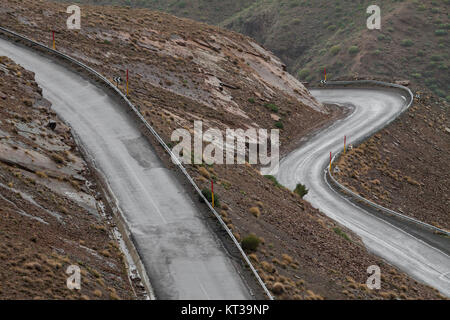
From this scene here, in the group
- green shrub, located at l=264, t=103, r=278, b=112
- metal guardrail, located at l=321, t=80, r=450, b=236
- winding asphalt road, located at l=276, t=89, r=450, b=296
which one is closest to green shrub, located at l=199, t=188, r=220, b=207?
winding asphalt road, located at l=276, t=89, r=450, b=296

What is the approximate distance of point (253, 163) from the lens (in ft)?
121

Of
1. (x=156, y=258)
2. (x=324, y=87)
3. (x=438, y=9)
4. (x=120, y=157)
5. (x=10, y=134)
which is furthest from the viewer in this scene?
(x=438, y=9)

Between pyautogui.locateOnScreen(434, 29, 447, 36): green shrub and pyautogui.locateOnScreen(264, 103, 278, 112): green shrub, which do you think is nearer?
pyautogui.locateOnScreen(264, 103, 278, 112): green shrub

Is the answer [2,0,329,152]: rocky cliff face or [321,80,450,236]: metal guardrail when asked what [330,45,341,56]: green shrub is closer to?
[321,80,450,236]: metal guardrail

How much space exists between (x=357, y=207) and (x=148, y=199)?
15.9 m

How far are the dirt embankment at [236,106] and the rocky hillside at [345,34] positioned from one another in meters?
32.3

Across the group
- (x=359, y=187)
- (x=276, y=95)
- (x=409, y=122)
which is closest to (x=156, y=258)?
(x=359, y=187)

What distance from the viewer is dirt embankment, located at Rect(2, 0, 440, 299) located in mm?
22047

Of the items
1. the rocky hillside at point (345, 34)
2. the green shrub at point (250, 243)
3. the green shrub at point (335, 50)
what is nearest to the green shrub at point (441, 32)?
the rocky hillside at point (345, 34)

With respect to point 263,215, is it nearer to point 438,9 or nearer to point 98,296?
point 98,296

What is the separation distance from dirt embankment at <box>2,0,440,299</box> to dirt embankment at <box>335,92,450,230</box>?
5.96m

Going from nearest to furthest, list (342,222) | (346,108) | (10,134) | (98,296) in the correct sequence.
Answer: (98,296) → (10,134) → (342,222) → (346,108)

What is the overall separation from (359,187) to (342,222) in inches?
233

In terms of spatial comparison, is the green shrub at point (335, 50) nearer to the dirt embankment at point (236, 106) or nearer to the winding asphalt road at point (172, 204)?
the dirt embankment at point (236, 106)
